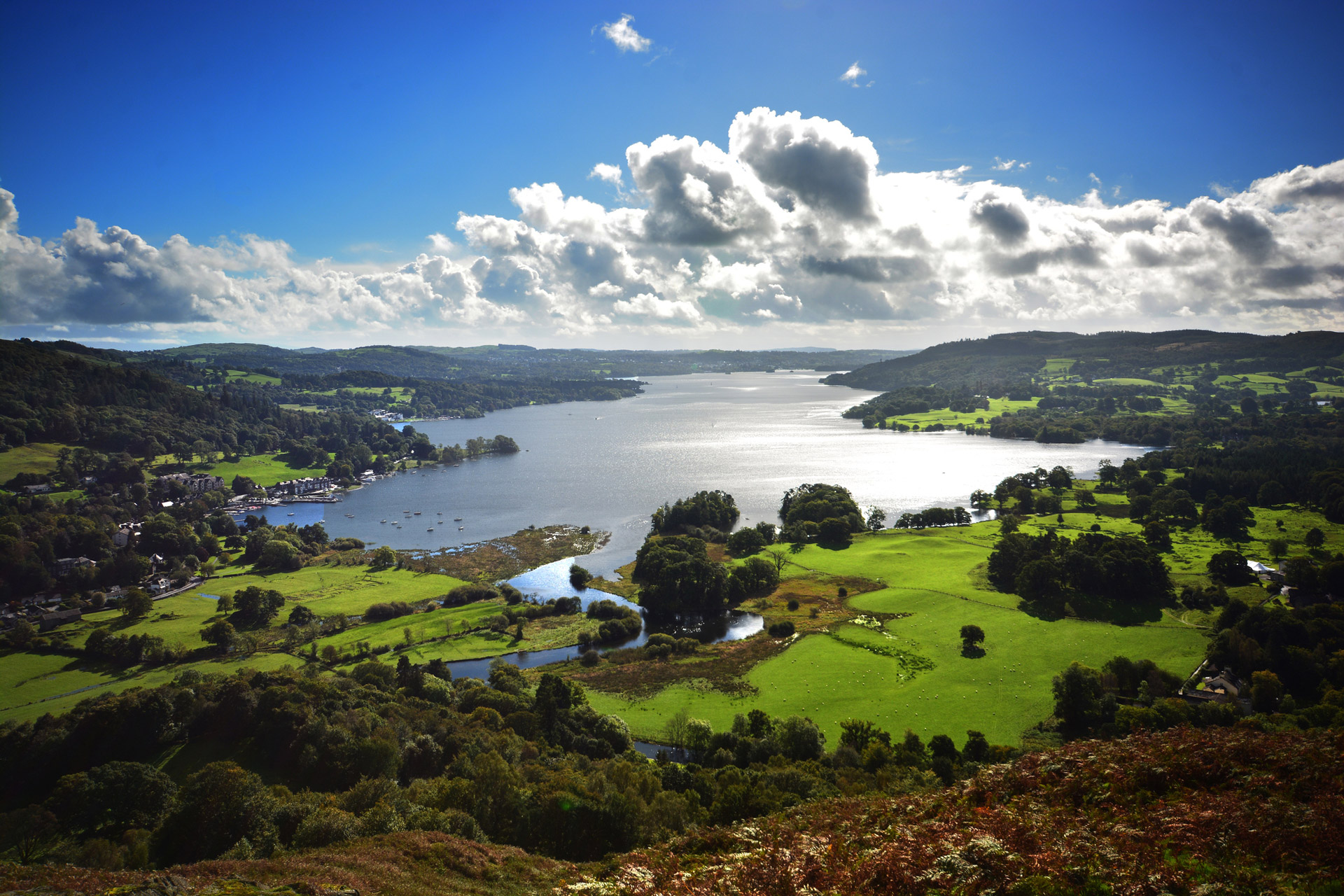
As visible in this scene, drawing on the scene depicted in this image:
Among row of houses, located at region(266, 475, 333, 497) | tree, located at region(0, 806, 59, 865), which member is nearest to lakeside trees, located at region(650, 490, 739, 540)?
tree, located at region(0, 806, 59, 865)

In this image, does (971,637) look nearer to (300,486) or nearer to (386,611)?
(386,611)

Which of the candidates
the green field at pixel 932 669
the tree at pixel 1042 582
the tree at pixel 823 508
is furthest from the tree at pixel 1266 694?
the tree at pixel 823 508

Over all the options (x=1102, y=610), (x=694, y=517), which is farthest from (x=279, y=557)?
(x=1102, y=610)

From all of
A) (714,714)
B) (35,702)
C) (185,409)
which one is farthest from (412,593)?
(185,409)

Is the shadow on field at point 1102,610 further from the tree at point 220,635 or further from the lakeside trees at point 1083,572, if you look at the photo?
the tree at point 220,635

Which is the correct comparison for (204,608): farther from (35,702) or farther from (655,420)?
(655,420)

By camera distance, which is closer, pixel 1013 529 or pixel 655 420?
pixel 1013 529

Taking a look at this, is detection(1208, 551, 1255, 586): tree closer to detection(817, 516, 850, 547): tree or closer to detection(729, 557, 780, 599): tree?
detection(817, 516, 850, 547): tree
